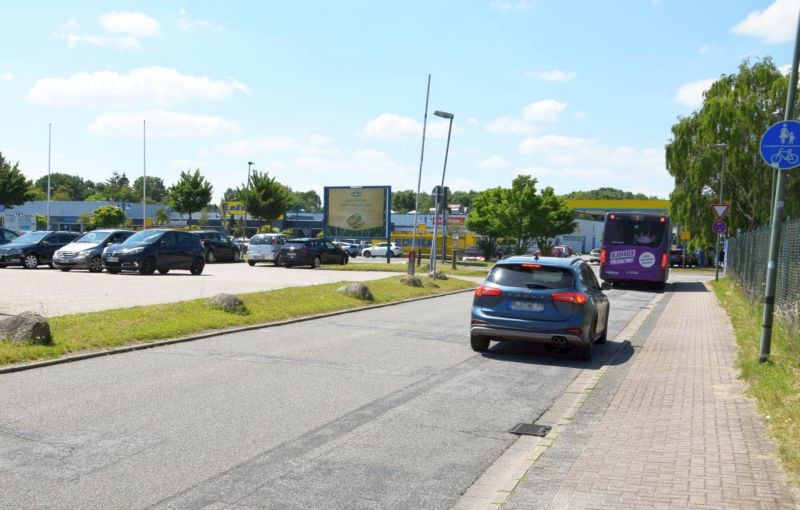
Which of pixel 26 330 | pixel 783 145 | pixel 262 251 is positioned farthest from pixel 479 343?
pixel 262 251

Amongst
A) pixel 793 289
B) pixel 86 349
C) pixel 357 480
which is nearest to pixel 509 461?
pixel 357 480

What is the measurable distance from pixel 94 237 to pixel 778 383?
2612 centimetres

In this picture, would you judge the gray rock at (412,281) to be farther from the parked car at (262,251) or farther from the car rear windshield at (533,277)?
the parked car at (262,251)

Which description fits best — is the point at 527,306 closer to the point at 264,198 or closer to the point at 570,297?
the point at 570,297

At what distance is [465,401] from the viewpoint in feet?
27.2

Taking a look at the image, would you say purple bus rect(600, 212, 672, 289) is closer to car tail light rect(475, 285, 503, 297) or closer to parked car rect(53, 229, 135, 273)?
parked car rect(53, 229, 135, 273)

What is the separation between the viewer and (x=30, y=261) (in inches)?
1179

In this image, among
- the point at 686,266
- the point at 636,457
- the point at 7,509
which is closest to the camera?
the point at 7,509

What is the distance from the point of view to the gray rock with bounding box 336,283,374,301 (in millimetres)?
19438

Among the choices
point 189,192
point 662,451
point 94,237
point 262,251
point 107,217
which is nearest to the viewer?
point 662,451

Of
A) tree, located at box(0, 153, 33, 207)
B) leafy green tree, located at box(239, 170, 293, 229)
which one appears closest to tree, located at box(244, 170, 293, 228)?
leafy green tree, located at box(239, 170, 293, 229)

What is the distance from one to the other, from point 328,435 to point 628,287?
1097 inches

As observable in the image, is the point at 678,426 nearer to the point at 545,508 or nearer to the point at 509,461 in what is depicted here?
the point at 509,461

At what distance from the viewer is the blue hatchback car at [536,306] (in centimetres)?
1116
